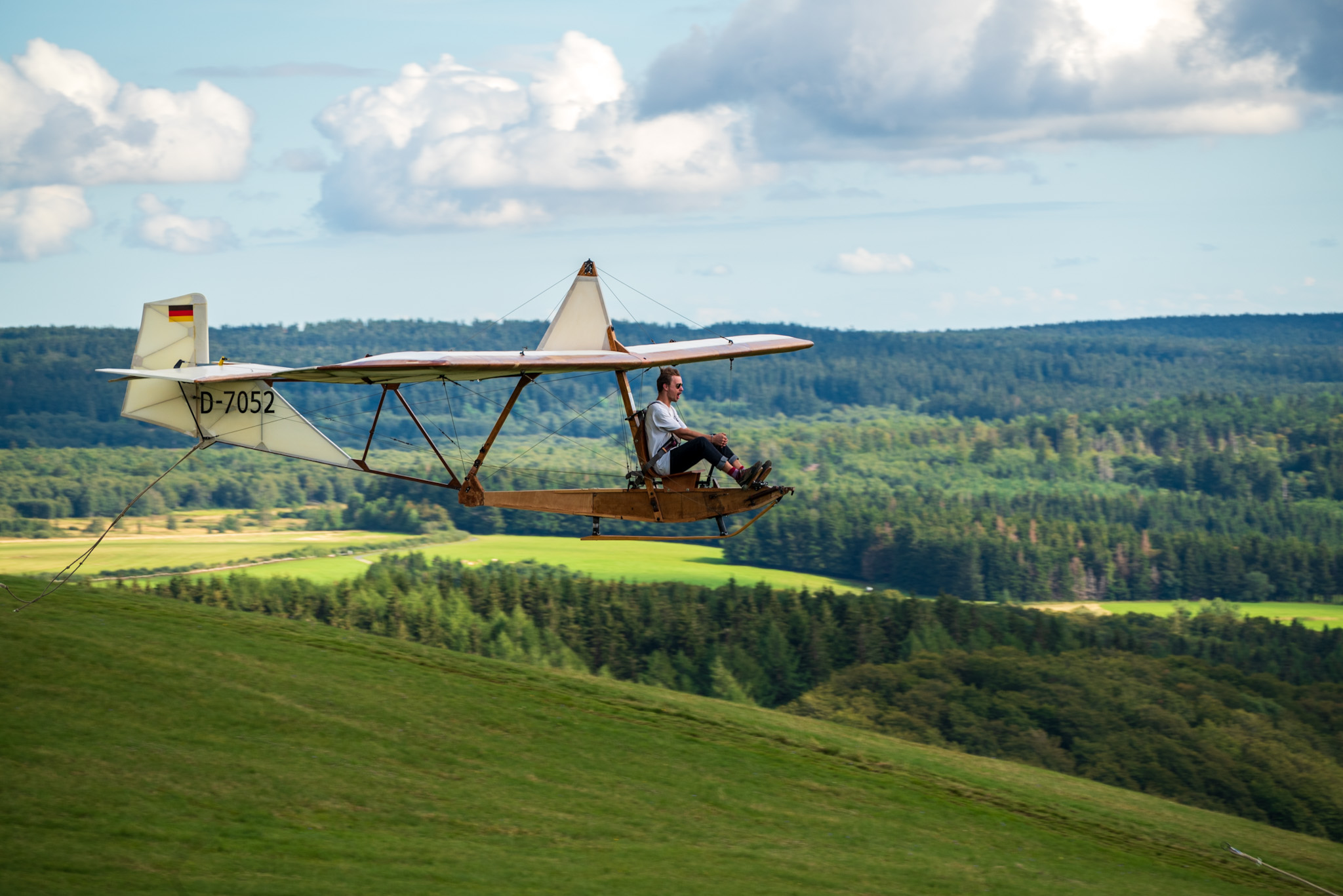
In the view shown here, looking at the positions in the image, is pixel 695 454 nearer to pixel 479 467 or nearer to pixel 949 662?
pixel 479 467

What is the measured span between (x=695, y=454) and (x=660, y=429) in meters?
0.74

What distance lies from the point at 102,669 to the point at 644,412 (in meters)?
27.8

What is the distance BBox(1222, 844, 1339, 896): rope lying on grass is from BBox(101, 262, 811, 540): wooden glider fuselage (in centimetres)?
4146

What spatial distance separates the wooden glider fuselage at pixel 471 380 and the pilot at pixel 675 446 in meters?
0.22

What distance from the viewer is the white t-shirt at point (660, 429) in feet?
68.6

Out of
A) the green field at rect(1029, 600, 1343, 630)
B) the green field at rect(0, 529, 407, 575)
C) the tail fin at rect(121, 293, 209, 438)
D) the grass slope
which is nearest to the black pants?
the tail fin at rect(121, 293, 209, 438)

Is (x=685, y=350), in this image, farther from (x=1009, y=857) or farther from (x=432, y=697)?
(x=432, y=697)

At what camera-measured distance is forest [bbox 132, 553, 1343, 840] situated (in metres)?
100

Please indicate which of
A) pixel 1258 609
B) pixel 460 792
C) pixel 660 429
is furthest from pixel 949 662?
pixel 660 429

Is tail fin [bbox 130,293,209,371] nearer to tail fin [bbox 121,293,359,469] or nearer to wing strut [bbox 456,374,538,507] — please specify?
tail fin [bbox 121,293,359,469]

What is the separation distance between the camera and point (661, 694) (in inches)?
2734

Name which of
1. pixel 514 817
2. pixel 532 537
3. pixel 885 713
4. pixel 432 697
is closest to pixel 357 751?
pixel 514 817

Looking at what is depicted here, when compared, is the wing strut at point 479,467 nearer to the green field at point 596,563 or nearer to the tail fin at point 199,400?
→ the tail fin at point 199,400

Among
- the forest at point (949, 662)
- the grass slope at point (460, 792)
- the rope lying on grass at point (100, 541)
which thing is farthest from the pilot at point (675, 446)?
the forest at point (949, 662)
